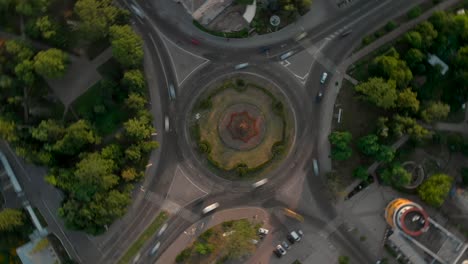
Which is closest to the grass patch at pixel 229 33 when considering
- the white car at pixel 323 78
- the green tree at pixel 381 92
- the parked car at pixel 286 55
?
the parked car at pixel 286 55

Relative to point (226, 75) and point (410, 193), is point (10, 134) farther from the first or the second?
point (410, 193)

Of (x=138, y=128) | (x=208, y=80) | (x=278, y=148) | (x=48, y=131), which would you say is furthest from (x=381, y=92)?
(x=48, y=131)

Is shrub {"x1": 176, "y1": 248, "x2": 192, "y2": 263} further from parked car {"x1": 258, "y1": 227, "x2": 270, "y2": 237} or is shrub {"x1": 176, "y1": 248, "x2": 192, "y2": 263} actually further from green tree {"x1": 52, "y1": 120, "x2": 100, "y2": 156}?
green tree {"x1": 52, "y1": 120, "x2": 100, "y2": 156}

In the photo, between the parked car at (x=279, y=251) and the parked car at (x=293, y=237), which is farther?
the parked car at (x=293, y=237)

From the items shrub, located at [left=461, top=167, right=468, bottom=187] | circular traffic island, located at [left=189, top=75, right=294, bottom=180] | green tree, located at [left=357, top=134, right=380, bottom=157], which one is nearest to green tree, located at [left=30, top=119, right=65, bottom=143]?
circular traffic island, located at [left=189, top=75, right=294, bottom=180]

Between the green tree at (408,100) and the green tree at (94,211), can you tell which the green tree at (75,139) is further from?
the green tree at (408,100)

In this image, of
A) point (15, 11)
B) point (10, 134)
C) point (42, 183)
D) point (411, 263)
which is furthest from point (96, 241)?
point (411, 263)
